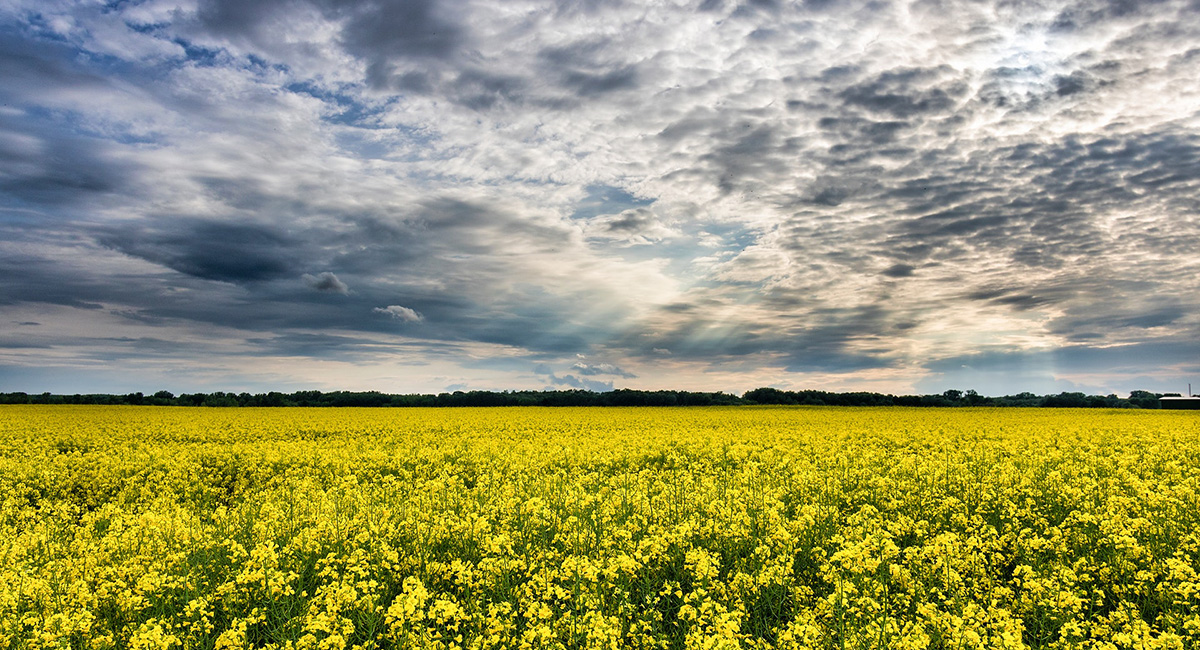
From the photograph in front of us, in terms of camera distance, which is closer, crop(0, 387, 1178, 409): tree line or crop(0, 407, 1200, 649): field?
crop(0, 407, 1200, 649): field

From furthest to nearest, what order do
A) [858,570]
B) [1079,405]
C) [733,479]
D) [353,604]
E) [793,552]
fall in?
[1079,405]
[733,479]
[793,552]
[858,570]
[353,604]

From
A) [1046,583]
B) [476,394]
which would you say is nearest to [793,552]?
[1046,583]

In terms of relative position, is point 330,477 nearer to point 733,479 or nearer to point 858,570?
point 733,479

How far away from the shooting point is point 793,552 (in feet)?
27.5

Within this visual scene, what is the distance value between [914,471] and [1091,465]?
5.99 metres

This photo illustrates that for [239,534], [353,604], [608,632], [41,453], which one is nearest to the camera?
[608,632]

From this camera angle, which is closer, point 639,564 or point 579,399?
point 639,564

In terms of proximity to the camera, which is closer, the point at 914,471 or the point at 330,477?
the point at 914,471

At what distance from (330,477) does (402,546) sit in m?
9.05

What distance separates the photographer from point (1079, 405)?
7094 centimetres

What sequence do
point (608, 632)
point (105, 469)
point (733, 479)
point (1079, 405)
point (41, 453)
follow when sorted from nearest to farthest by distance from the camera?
point (608, 632) → point (733, 479) → point (105, 469) → point (41, 453) → point (1079, 405)

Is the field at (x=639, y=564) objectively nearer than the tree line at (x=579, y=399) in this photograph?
Yes

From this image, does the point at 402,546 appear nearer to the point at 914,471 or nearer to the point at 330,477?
the point at 330,477

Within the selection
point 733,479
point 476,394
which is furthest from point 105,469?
point 476,394
